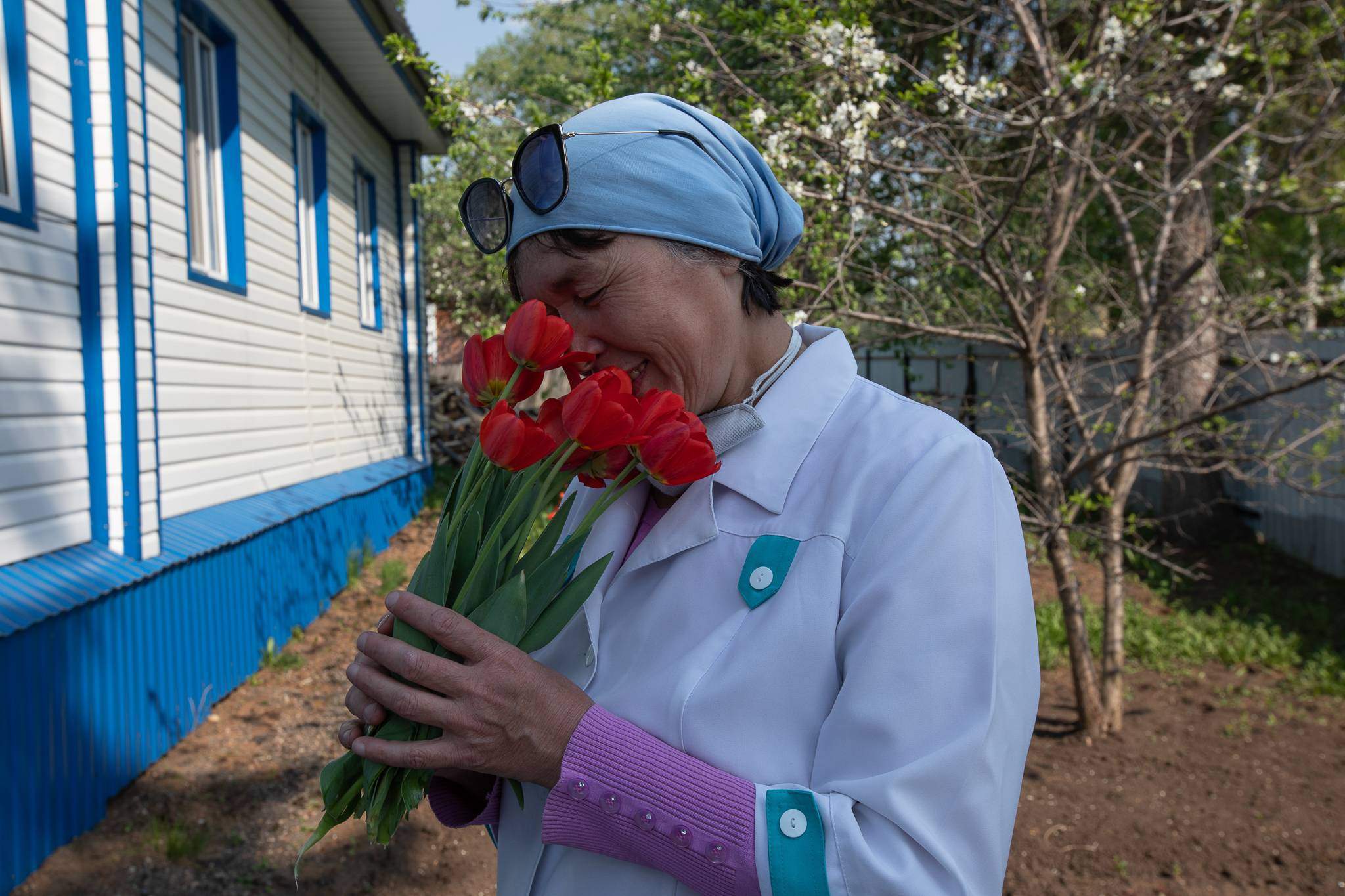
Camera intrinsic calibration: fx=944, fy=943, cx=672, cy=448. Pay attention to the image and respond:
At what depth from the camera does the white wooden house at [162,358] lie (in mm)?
3438

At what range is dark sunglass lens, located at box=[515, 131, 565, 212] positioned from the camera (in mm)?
1271

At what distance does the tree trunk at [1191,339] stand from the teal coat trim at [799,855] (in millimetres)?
3932

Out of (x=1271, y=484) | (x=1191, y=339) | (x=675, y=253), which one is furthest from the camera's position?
(x=1271, y=484)

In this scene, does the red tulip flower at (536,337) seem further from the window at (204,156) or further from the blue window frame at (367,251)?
the blue window frame at (367,251)

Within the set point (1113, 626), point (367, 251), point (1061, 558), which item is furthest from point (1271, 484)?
point (367, 251)

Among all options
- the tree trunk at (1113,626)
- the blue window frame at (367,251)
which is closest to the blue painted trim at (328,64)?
the blue window frame at (367,251)

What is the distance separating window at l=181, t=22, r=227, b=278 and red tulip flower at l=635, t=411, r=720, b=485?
5.12m

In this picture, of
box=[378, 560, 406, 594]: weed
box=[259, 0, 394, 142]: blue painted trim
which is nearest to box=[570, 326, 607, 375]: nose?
box=[378, 560, 406, 594]: weed

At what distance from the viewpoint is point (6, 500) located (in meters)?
3.38

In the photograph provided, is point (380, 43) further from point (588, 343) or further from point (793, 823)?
point (793, 823)

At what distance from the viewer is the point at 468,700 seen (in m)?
1.07

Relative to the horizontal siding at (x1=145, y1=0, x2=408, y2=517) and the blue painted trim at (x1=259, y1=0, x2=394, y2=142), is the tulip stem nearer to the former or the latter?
the horizontal siding at (x1=145, y1=0, x2=408, y2=517)

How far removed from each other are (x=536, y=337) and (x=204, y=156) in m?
5.54

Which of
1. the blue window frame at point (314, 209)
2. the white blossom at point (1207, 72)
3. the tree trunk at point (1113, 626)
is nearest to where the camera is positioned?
the white blossom at point (1207, 72)
